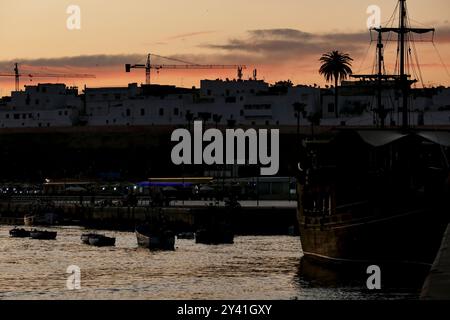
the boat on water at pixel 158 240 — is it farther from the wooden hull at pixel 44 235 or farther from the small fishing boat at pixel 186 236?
the wooden hull at pixel 44 235

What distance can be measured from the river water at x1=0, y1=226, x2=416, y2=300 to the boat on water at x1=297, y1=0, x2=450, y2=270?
13.3 feet

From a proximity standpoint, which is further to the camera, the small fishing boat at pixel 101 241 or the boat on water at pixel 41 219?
the boat on water at pixel 41 219

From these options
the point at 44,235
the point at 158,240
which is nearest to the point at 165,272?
the point at 158,240

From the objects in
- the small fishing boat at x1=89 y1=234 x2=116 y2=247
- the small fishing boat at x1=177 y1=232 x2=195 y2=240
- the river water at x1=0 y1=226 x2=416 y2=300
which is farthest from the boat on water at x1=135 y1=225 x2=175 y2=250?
the small fishing boat at x1=177 y1=232 x2=195 y2=240

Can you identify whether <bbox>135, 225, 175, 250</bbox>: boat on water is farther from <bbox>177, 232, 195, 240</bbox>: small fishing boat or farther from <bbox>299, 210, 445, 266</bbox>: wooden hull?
<bbox>299, 210, 445, 266</bbox>: wooden hull

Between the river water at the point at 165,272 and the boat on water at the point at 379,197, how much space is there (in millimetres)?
4045

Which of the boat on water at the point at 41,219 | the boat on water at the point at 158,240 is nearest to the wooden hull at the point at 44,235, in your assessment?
the boat on water at the point at 158,240

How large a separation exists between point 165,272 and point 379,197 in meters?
15.6

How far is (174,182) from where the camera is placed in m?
179

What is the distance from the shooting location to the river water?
64188 mm

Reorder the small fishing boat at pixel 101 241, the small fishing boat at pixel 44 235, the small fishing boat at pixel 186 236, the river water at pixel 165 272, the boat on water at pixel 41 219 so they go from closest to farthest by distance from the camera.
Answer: the river water at pixel 165 272 < the small fishing boat at pixel 101 241 < the small fishing boat at pixel 44 235 < the small fishing boat at pixel 186 236 < the boat on water at pixel 41 219

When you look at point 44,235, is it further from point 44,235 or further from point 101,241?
point 101,241

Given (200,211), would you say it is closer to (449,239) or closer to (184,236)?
(184,236)

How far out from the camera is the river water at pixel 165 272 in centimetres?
6419
